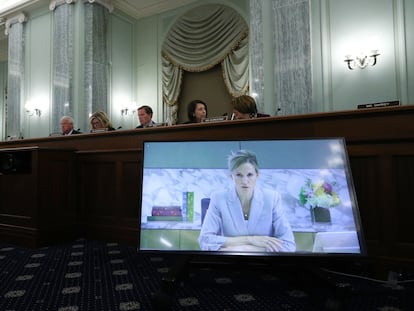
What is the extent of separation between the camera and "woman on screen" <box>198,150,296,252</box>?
1.36 meters

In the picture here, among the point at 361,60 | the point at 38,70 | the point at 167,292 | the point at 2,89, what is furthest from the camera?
the point at 2,89

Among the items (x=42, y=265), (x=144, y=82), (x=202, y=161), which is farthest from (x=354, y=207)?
Result: (x=144, y=82)

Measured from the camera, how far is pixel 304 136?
78.6 inches

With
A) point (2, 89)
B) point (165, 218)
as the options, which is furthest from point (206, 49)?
point (2, 89)

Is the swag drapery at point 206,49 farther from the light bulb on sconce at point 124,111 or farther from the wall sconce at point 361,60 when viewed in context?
the wall sconce at point 361,60

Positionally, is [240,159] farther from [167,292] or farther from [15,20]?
[15,20]

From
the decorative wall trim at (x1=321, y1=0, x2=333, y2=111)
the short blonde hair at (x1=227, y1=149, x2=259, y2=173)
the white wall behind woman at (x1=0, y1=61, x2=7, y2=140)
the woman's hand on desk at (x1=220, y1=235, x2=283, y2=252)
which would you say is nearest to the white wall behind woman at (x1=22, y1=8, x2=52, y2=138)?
the white wall behind woman at (x1=0, y1=61, x2=7, y2=140)

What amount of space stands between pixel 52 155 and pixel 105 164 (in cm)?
44

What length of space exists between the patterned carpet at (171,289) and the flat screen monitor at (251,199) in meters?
0.21

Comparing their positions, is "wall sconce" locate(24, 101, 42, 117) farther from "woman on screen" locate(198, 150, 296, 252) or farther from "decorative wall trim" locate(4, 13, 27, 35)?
"woman on screen" locate(198, 150, 296, 252)

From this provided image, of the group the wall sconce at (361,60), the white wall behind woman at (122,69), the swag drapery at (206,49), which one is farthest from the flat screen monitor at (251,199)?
the white wall behind woman at (122,69)

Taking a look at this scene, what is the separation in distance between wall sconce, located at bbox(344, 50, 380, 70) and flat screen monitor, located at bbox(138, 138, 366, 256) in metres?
3.30

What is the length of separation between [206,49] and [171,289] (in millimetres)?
5434

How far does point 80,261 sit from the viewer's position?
6.73ft
